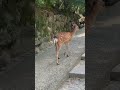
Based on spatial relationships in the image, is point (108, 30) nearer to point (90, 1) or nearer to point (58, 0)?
point (58, 0)

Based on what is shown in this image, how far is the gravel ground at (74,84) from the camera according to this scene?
10.7 feet

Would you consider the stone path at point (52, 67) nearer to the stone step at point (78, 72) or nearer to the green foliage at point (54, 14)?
the stone step at point (78, 72)

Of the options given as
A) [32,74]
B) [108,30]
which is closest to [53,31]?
[108,30]

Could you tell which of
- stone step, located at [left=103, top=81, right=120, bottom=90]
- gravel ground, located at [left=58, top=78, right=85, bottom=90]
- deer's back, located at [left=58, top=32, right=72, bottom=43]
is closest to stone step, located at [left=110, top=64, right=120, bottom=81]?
stone step, located at [left=103, top=81, right=120, bottom=90]

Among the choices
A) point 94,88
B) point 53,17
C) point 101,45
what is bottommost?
point 94,88

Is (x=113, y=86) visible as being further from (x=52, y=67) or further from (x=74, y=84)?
(x=52, y=67)

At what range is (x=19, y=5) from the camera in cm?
367

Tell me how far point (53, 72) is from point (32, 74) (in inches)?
9.3

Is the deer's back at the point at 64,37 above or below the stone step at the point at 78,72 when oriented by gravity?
above

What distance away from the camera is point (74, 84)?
3.35 meters

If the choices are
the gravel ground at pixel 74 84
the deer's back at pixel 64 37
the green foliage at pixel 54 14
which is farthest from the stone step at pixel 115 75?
the green foliage at pixel 54 14

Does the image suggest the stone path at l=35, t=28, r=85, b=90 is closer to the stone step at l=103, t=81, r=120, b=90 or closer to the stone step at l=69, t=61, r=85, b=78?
the stone step at l=69, t=61, r=85, b=78

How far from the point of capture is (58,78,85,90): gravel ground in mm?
3264

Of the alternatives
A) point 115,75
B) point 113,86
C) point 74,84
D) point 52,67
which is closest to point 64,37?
point 52,67
